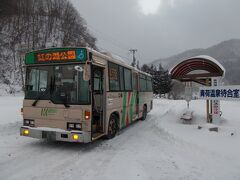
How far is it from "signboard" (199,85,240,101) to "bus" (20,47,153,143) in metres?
4.71

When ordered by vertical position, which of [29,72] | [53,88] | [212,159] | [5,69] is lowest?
[212,159]

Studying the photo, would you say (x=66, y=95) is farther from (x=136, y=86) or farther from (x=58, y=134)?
(x=136, y=86)

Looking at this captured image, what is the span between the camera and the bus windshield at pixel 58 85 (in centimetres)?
629

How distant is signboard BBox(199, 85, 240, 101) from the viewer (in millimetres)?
8133

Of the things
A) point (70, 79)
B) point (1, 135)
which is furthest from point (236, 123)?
point (1, 135)

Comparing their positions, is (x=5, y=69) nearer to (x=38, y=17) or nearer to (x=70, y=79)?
(x=38, y=17)

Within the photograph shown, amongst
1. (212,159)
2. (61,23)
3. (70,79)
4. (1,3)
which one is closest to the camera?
(212,159)

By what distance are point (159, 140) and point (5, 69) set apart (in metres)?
35.5

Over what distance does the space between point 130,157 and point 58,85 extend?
3001 millimetres

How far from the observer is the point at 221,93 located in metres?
9.01

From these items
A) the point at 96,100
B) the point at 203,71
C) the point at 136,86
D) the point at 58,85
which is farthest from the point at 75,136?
the point at 203,71

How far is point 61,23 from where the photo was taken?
51.8 meters

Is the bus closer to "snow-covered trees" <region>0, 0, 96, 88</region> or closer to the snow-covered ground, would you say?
the snow-covered ground

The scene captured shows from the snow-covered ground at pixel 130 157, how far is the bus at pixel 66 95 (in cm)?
55
